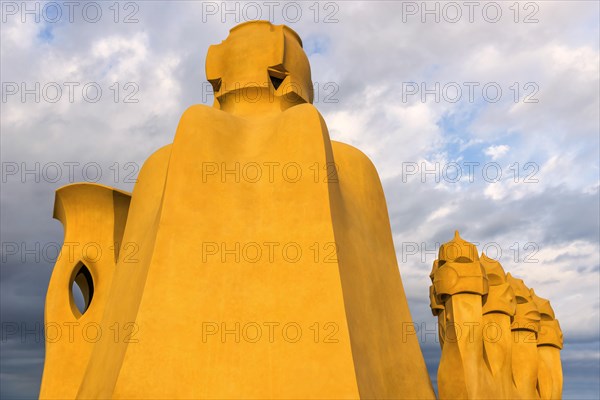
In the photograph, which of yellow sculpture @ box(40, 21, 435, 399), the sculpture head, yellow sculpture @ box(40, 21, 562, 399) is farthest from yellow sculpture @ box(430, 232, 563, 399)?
the sculpture head

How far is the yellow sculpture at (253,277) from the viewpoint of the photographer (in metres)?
6.66

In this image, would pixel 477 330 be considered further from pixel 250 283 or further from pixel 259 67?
pixel 259 67

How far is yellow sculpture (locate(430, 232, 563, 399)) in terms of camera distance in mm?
8961

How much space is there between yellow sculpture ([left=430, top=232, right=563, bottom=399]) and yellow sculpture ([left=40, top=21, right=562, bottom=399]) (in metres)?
0.03

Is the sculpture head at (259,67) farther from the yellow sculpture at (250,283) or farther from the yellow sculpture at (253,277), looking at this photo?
the yellow sculpture at (250,283)

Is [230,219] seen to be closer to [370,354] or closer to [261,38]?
[370,354]

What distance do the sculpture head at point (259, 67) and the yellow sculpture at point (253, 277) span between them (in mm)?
32

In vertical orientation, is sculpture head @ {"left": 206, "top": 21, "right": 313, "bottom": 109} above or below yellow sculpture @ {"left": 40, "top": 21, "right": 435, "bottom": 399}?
above

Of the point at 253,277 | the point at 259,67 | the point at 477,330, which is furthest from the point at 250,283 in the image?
the point at 259,67

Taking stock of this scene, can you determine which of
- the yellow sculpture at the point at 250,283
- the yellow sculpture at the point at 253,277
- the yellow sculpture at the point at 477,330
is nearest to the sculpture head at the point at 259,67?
the yellow sculpture at the point at 253,277

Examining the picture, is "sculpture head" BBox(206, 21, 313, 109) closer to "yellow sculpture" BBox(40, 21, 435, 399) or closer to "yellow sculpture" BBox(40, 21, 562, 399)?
"yellow sculpture" BBox(40, 21, 562, 399)

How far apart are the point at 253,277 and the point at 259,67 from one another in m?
4.37

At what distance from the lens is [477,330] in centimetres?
913

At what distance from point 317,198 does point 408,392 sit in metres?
2.78
